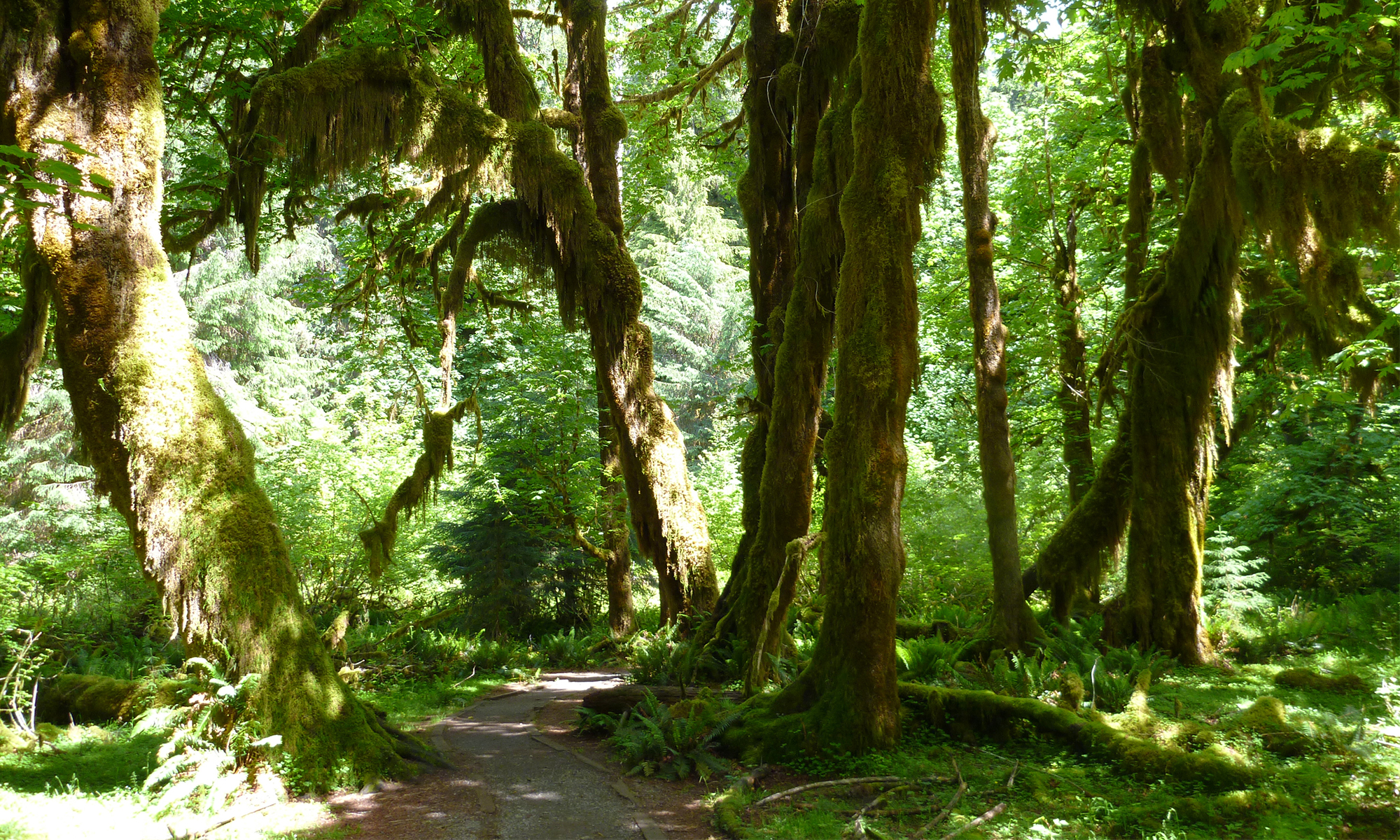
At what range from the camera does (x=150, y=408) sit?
22.7ft

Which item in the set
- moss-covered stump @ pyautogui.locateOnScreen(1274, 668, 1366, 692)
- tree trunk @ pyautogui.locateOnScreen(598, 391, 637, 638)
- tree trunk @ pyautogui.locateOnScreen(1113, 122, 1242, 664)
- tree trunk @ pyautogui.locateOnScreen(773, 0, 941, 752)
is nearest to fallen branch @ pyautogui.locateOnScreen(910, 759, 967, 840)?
tree trunk @ pyautogui.locateOnScreen(773, 0, 941, 752)

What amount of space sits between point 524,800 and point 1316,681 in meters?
7.64

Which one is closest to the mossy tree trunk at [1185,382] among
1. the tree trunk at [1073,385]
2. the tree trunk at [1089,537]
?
the tree trunk at [1089,537]

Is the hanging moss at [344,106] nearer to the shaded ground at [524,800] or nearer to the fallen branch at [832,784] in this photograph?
the shaded ground at [524,800]

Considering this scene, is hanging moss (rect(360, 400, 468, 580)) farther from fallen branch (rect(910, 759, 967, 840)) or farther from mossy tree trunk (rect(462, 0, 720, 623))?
fallen branch (rect(910, 759, 967, 840))

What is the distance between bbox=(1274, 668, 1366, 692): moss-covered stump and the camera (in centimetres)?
806

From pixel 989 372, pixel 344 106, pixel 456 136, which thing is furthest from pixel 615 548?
pixel 344 106

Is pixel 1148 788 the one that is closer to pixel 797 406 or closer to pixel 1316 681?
pixel 1316 681

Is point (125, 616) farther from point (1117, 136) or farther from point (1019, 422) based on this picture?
point (1117, 136)

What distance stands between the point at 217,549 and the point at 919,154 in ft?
22.9

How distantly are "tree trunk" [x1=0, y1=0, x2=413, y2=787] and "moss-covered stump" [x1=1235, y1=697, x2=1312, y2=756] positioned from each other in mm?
6900

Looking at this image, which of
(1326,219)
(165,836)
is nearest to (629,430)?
(165,836)

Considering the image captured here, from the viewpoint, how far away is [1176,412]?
999 cm

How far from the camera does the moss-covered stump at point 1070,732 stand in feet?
18.7
